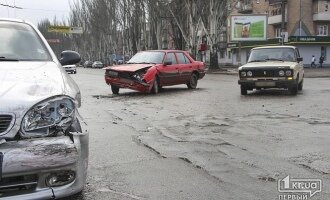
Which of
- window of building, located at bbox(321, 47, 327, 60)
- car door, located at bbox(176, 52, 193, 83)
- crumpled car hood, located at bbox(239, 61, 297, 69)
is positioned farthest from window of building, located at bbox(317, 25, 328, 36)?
crumpled car hood, located at bbox(239, 61, 297, 69)

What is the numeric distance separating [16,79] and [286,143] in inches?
172

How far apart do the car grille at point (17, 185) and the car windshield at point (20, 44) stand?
1.90 m

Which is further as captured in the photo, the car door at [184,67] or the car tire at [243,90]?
the car door at [184,67]

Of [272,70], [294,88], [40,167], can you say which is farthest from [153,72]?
[40,167]

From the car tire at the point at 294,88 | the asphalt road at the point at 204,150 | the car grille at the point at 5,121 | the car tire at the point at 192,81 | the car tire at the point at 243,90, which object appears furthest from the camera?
the car tire at the point at 192,81

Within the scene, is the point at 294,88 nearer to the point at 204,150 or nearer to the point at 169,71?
the point at 169,71

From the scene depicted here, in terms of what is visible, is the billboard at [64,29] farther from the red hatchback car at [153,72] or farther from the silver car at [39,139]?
the silver car at [39,139]

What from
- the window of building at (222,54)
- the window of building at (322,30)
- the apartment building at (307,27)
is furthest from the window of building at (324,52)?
the window of building at (222,54)

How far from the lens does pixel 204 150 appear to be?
21.8 feet

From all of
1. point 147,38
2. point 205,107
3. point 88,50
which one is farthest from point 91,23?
point 205,107

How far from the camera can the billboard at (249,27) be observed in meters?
52.0

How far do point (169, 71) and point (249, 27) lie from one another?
36.8 meters

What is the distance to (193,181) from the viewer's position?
5.03 metres

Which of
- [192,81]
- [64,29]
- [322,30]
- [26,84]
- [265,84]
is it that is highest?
[64,29]
